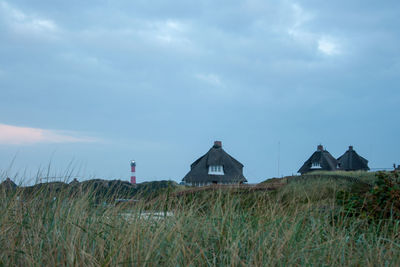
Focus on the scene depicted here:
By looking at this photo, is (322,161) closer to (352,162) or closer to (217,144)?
(352,162)

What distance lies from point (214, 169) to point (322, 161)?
13798mm

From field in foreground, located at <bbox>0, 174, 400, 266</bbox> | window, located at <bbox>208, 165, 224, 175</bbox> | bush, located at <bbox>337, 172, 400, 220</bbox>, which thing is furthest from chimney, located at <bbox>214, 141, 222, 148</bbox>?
field in foreground, located at <bbox>0, 174, 400, 266</bbox>

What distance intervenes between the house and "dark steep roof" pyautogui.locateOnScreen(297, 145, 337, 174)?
12.1 metres

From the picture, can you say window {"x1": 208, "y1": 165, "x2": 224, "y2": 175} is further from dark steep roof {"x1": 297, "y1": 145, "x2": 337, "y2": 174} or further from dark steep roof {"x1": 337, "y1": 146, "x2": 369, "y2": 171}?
dark steep roof {"x1": 337, "y1": 146, "x2": 369, "y2": 171}

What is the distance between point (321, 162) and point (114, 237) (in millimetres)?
37564

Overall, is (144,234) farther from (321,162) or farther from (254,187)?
(321,162)

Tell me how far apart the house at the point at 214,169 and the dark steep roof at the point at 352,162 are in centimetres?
1615

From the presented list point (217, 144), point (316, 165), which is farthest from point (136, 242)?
point (316, 165)

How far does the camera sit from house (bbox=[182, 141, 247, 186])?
3033 centimetres

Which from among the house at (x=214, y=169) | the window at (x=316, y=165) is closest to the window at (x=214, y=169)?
the house at (x=214, y=169)

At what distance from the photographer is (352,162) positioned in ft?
138

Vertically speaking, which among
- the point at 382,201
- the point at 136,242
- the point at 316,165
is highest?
the point at 316,165

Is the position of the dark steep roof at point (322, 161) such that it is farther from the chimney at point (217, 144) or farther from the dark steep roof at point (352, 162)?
the chimney at point (217, 144)

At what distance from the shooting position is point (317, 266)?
3.57 m
